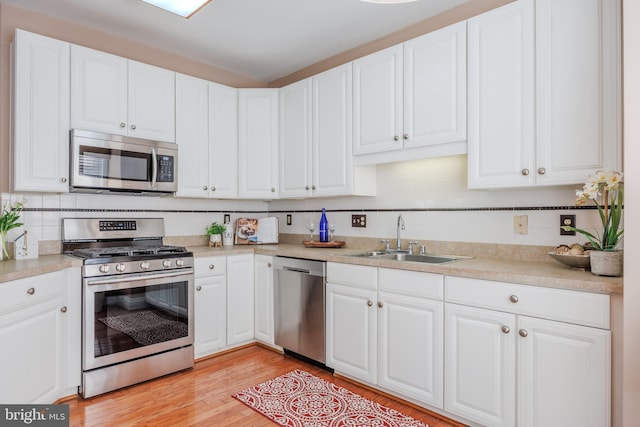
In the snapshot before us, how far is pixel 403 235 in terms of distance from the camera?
9.66 feet

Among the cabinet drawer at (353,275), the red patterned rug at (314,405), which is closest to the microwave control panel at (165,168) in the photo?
the cabinet drawer at (353,275)

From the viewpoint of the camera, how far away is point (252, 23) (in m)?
2.83

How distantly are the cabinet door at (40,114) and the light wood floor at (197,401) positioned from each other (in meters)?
1.45

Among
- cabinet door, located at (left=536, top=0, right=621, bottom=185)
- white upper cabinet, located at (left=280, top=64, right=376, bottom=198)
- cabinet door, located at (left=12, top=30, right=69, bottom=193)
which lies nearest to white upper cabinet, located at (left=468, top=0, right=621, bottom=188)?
cabinet door, located at (left=536, top=0, right=621, bottom=185)

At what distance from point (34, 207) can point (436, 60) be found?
2.94 m

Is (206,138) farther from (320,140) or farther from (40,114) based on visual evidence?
(40,114)

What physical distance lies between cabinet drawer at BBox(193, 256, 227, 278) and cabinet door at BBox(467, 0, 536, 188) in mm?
1998

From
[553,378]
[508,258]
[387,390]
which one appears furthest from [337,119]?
[553,378]

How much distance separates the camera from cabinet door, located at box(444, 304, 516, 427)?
1.86 m

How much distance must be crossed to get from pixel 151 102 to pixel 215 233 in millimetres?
1233

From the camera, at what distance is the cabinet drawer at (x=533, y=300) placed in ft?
5.32

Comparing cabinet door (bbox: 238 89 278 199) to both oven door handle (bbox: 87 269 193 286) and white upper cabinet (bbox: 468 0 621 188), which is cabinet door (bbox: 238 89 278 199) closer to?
oven door handle (bbox: 87 269 193 286)

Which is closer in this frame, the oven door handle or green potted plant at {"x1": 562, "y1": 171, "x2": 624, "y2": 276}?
green potted plant at {"x1": 562, "y1": 171, "x2": 624, "y2": 276}

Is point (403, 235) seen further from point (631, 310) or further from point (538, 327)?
point (631, 310)
